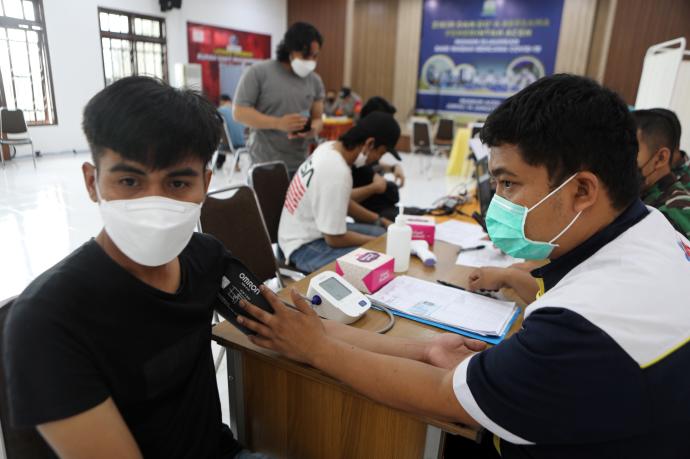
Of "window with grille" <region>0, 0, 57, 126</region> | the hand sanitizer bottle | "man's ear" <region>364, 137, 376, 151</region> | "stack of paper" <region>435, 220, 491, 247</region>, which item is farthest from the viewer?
"window with grille" <region>0, 0, 57, 126</region>

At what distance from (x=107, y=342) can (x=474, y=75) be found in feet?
32.9

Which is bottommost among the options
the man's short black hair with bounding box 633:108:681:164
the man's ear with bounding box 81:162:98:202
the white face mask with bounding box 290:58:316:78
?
the man's ear with bounding box 81:162:98:202

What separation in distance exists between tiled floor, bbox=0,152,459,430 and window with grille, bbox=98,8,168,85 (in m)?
1.96

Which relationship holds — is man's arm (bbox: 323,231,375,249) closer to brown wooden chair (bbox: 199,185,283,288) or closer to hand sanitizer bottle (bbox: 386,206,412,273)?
brown wooden chair (bbox: 199,185,283,288)

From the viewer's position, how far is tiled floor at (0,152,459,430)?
3330 millimetres

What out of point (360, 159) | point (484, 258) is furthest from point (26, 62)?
point (484, 258)

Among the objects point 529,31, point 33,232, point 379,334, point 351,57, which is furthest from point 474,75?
point 379,334

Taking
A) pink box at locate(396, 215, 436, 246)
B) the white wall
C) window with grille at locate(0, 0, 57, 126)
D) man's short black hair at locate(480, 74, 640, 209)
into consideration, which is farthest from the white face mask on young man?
window with grille at locate(0, 0, 57, 126)

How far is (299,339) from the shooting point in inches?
38.2

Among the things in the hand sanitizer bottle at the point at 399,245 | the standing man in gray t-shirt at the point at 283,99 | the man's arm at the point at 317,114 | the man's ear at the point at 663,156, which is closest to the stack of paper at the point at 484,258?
the hand sanitizer bottle at the point at 399,245

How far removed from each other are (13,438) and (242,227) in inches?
44.8

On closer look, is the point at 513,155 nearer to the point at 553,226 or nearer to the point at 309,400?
the point at 553,226

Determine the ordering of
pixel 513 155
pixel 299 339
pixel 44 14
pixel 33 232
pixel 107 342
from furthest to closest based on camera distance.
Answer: pixel 44 14, pixel 33 232, pixel 299 339, pixel 513 155, pixel 107 342

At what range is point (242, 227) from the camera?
184 centimetres
